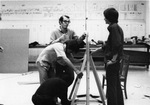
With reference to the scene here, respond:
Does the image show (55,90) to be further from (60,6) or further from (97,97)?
(60,6)

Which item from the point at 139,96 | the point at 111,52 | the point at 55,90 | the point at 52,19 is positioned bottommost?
the point at 139,96

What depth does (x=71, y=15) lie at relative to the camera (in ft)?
24.8

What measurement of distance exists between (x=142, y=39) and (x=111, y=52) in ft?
15.2

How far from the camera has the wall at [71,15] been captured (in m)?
7.49

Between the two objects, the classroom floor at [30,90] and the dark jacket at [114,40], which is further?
the classroom floor at [30,90]

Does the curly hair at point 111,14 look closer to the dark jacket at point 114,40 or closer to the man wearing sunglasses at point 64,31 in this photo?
the dark jacket at point 114,40

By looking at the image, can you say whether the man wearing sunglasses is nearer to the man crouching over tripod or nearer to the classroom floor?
the man crouching over tripod

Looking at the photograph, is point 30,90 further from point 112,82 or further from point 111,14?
point 111,14

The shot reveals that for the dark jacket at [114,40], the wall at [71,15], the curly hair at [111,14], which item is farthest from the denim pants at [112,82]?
the wall at [71,15]

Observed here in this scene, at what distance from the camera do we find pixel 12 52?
6.40m

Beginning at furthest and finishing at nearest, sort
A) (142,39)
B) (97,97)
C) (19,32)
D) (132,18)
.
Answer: (132,18) → (142,39) → (19,32) → (97,97)

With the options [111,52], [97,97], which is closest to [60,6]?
[97,97]

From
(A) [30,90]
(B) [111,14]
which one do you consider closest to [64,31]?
(A) [30,90]

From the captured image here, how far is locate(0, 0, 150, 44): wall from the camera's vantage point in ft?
24.6
